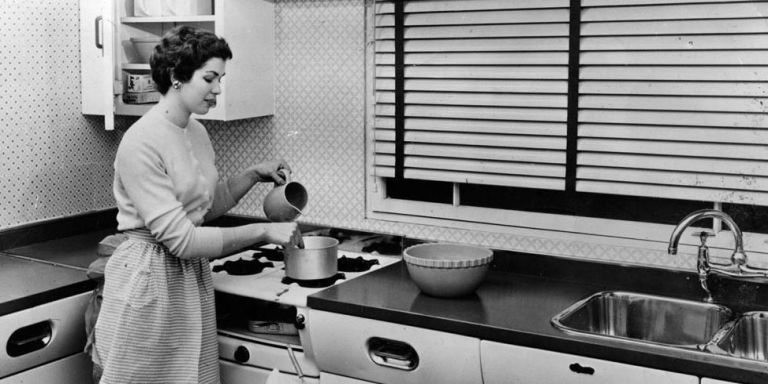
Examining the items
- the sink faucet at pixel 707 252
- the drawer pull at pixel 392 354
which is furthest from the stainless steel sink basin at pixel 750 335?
the drawer pull at pixel 392 354

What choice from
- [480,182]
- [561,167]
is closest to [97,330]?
[480,182]

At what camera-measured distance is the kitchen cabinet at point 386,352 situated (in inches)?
95.6

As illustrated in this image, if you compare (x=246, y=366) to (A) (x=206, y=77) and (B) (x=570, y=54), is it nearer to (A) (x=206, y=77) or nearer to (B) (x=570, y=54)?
(A) (x=206, y=77)

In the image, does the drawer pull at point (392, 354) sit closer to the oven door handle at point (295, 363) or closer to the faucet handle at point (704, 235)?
the oven door handle at point (295, 363)

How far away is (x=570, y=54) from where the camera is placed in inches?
112

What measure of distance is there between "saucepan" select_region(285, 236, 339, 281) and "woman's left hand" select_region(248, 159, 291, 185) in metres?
0.24

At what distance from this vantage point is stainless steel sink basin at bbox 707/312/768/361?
2.48 meters

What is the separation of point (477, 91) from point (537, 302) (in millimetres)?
825

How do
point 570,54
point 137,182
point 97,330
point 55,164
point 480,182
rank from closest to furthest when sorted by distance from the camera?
point 137,182 → point 97,330 → point 570,54 → point 480,182 → point 55,164

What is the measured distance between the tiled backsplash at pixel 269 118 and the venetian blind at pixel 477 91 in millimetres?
159

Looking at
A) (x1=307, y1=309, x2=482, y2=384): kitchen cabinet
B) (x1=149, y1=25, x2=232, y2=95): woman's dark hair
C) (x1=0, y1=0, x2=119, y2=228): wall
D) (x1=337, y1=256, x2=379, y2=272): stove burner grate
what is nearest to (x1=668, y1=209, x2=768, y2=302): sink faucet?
(x1=307, y1=309, x2=482, y2=384): kitchen cabinet

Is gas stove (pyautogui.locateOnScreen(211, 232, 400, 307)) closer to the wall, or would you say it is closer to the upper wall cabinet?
the upper wall cabinet

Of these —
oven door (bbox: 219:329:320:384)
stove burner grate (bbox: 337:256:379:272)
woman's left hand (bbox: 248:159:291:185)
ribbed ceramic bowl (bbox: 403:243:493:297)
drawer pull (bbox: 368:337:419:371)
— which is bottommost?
oven door (bbox: 219:329:320:384)

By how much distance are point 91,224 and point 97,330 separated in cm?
121
